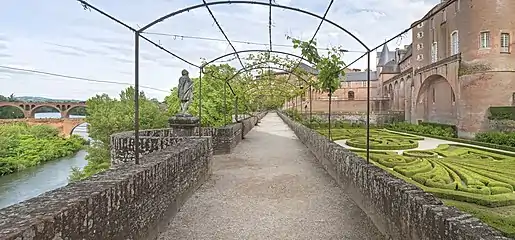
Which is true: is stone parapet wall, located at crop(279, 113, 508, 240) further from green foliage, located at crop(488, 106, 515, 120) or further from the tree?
green foliage, located at crop(488, 106, 515, 120)

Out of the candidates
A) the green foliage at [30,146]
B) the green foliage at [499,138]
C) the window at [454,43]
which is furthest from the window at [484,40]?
the green foliage at [30,146]

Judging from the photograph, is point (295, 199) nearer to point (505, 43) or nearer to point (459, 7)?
point (505, 43)

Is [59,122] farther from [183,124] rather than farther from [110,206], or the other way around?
[110,206]

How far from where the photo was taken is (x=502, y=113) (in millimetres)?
24969

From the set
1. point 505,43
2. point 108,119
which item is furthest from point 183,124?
point 108,119

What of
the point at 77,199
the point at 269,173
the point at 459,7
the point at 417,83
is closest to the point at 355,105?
the point at 417,83

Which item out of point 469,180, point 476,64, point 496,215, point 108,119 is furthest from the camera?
point 108,119

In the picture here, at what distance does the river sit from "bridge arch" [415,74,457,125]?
91.6 ft

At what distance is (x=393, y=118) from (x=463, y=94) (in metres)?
14.3

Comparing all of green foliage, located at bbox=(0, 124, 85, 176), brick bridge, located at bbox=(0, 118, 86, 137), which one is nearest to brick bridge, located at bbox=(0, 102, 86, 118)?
brick bridge, located at bbox=(0, 118, 86, 137)

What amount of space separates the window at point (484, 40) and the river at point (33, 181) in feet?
91.8

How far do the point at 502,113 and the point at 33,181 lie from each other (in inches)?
1345

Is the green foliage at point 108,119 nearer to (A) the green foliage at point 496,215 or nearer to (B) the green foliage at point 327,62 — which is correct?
(B) the green foliage at point 327,62

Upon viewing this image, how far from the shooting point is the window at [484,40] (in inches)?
1022
